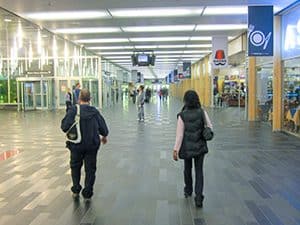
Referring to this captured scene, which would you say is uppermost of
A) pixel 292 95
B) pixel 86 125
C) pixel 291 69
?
pixel 291 69

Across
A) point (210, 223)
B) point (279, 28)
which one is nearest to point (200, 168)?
point (210, 223)

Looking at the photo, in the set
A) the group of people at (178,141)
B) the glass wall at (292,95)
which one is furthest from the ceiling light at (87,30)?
the group of people at (178,141)

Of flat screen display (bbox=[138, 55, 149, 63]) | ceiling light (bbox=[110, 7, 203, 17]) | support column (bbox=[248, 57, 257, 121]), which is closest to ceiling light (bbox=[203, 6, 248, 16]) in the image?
ceiling light (bbox=[110, 7, 203, 17])

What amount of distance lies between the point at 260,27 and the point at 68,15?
6.52m

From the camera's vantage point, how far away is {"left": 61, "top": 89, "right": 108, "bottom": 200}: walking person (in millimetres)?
5836

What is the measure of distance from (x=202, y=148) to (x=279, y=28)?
9.76 meters

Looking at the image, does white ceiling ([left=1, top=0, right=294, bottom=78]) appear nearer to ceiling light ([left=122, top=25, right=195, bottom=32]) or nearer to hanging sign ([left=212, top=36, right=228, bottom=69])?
ceiling light ([left=122, top=25, right=195, bottom=32])

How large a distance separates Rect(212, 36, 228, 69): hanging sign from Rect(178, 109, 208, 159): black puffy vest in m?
15.3

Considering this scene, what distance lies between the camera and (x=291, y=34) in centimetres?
1298

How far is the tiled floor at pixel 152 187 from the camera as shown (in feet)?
16.5

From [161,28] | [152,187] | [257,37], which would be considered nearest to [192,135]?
[152,187]

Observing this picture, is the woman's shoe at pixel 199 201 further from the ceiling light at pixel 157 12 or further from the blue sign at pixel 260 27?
the ceiling light at pixel 157 12

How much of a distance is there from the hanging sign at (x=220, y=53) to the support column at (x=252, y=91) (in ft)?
6.54

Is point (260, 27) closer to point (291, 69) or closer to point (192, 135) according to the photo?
point (291, 69)
